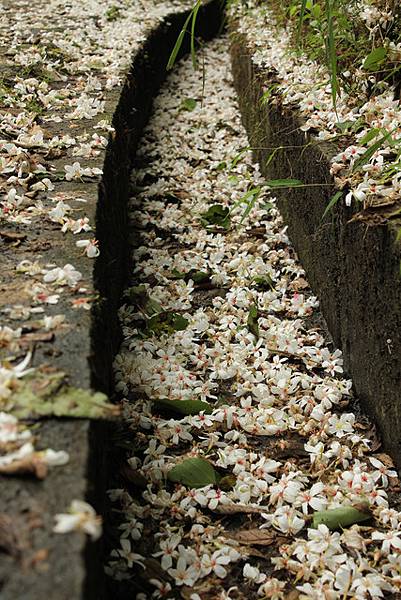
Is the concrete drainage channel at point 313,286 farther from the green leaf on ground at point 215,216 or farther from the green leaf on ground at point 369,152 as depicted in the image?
the green leaf on ground at point 215,216

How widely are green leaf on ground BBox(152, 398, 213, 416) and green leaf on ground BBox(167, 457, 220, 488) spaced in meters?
0.27

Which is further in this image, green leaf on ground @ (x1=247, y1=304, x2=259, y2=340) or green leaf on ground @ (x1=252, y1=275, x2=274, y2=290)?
green leaf on ground @ (x1=252, y1=275, x2=274, y2=290)

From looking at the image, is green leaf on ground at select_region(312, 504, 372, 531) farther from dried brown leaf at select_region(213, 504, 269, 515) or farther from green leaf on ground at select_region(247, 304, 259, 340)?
green leaf on ground at select_region(247, 304, 259, 340)

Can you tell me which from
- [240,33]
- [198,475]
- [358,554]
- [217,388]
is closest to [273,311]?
[217,388]

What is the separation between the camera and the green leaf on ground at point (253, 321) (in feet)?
8.72

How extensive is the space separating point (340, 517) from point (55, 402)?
938mm

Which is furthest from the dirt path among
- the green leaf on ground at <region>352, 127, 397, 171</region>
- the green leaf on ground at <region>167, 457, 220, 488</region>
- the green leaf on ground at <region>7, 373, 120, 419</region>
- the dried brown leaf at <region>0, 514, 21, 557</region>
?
the dried brown leaf at <region>0, 514, 21, 557</region>

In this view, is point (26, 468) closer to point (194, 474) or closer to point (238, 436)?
point (194, 474)

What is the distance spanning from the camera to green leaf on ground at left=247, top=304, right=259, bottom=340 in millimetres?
2658

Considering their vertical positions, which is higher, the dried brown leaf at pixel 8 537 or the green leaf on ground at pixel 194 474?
the dried brown leaf at pixel 8 537

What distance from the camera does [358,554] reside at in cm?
179

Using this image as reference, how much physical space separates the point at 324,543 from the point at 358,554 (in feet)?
0.30

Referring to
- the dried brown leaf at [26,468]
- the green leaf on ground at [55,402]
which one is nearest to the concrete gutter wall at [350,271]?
the green leaf on ground at [55,402]

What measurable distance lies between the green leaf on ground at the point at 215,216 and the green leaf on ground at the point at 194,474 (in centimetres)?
177
